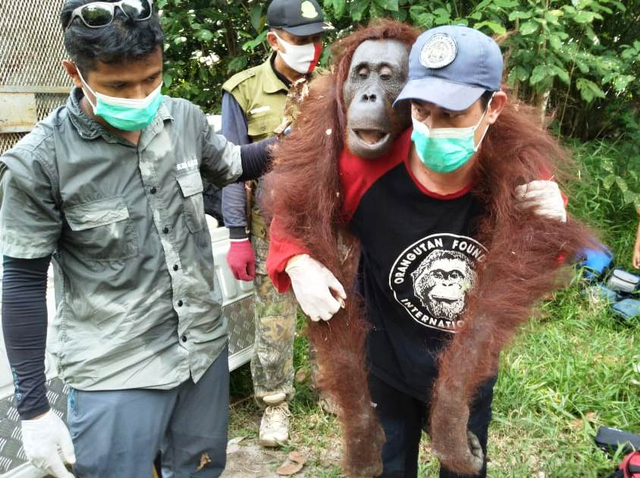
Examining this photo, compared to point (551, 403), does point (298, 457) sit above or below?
below

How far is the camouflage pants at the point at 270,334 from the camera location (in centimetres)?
308

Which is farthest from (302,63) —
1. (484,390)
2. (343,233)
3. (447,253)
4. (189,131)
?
(484,390)

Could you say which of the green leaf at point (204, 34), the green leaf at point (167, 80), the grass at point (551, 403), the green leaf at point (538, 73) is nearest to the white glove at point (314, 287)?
the grass at point (551, 403)

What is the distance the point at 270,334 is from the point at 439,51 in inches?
77.1

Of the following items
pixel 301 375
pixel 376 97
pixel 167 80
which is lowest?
pixel 301 375

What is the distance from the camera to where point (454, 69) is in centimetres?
146

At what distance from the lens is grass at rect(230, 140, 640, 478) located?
288 cm

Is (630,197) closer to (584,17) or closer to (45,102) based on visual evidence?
(584,17)

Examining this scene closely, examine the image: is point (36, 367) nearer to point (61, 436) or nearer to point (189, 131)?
point (61, 436)

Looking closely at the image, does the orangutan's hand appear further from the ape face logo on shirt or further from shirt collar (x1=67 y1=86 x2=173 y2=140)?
shirt collar (x1=67 y1=86 x2=173 y2=140)

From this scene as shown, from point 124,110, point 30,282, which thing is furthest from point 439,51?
point 30,282

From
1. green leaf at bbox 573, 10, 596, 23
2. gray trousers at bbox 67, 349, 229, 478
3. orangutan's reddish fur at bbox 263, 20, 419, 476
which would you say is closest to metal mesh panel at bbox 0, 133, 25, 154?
gray trousers at bbox 67, 349, 229, 478

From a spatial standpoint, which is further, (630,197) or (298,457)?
(630,197)

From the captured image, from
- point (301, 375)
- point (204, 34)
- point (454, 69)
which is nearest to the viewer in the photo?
point (454, 69)
